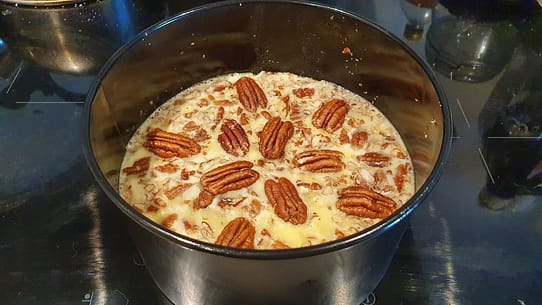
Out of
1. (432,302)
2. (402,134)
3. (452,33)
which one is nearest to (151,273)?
(432,302)

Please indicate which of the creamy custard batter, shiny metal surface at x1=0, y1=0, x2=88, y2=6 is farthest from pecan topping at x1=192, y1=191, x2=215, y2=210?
shiny metal surface at x1=0, y1=0, x2=88, y2=6

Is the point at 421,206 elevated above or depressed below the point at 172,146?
below

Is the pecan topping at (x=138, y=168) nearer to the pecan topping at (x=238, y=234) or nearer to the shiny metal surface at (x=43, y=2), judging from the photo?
the pecan topping at (x=238, y=234)

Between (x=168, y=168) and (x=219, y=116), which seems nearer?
(x=168, y=168)

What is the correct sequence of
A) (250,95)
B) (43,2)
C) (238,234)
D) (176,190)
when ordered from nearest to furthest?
(238,234)
(176,190)
(250,95)
(43,2)

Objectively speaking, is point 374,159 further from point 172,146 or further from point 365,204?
point 172,146

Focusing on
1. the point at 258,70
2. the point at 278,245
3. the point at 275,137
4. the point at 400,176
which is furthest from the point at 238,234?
the point at 258,70

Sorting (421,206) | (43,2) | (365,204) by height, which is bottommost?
(421,206)
